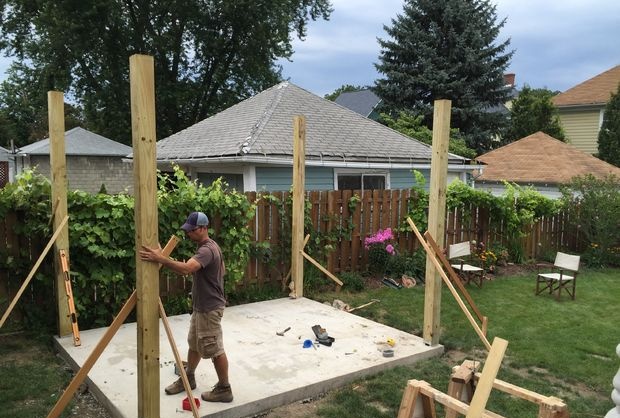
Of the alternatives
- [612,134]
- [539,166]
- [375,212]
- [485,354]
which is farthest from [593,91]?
[485,354]

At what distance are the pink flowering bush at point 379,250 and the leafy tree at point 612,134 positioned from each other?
50.6 ft

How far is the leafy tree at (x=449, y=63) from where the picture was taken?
69.5 feet

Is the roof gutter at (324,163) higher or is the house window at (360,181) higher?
the roof gutter at (324,163)

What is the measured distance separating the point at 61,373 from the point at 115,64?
24.6 metres

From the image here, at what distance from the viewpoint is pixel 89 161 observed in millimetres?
22109

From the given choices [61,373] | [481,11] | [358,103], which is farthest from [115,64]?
[61,373]

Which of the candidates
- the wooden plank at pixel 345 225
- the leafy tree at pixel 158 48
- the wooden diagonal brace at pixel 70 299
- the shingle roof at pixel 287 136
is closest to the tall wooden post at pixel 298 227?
the wooden plank at pixel 345 225

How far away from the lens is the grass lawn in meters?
4.23

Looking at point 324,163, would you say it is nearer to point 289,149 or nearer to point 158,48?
point 289,149

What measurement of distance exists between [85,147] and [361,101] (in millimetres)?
17638

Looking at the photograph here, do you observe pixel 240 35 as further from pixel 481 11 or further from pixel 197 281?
pixel 197 281

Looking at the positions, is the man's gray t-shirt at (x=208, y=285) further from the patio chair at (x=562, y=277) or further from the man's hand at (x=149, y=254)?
the patio chair at (x=562, y=277)

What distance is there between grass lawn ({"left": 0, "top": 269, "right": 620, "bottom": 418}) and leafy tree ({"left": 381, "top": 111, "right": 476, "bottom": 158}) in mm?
10605

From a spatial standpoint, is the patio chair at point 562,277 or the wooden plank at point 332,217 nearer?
the patio chair at point 562,277
